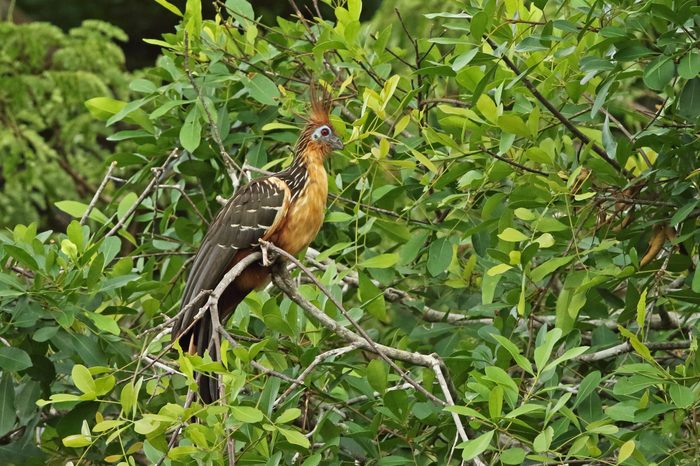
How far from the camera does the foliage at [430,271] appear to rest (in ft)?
10.3

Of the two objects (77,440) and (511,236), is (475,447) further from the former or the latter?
(77,440)

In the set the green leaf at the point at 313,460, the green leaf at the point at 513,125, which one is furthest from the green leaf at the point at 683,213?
the green leaf at the point at 313,460

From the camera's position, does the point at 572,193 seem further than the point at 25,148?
No

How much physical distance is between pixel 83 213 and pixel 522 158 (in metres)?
1.78

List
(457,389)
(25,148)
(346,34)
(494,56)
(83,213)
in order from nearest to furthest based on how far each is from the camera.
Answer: (494,56) → (457,389) → (346,34) → (83,213) → (25,148)

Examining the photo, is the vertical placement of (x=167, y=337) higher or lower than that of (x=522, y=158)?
lower

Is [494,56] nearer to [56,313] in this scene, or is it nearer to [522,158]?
[522,158]

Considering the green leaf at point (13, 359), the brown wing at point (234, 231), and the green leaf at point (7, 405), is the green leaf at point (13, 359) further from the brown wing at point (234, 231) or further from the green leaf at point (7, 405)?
the brown wing at point (234, 231)

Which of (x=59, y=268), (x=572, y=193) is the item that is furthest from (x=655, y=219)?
(x=59, y=268)

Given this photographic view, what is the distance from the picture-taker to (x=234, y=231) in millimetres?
4109

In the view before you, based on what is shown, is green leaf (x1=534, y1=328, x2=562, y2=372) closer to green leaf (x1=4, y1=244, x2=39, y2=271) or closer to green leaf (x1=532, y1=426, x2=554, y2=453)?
green leaf (x1=532, y1=426, x2=554, y2=453)

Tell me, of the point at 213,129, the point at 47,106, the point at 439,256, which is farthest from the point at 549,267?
the point at 47,106

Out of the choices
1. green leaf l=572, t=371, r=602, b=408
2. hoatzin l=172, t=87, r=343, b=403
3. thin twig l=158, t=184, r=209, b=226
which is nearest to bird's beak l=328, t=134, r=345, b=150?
hoatzin l=172, t=87, r=343, b=403

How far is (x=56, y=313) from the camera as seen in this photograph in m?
3.88
